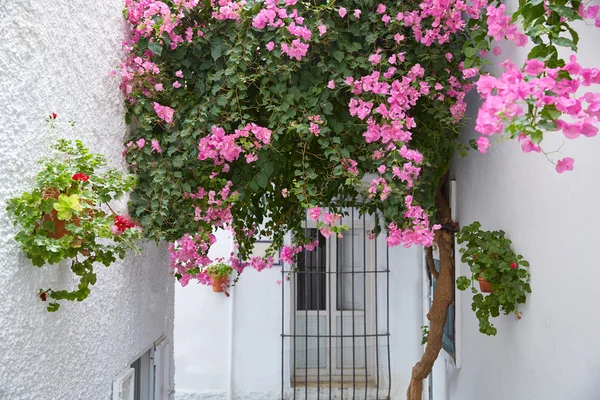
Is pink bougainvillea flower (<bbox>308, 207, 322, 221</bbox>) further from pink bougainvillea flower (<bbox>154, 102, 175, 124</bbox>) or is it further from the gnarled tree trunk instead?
the gnarled tree trunk

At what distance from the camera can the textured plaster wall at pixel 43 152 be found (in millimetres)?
1652

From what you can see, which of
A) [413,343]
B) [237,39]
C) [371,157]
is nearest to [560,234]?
[371,157]

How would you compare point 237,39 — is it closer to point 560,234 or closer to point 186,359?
point 560,234

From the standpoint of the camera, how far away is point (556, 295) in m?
2.31

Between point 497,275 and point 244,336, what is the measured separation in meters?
4.40

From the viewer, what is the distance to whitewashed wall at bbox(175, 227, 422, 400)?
21.9ft

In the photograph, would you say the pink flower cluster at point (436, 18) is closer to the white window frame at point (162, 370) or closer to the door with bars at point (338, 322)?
the white window frame at point (162, 370)

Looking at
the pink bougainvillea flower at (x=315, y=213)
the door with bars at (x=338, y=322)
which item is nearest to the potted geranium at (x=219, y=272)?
the door with bars at (x=338, y=322)

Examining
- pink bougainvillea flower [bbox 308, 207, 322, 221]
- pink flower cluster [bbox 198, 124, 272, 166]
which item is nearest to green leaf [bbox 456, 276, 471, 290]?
pink bougainvillea flower [bbox 308, 207, 322, 221]

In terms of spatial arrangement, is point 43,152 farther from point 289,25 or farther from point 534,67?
point 534,67

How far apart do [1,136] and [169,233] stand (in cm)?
145

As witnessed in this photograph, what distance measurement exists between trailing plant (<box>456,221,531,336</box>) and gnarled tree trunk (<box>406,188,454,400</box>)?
85 cm

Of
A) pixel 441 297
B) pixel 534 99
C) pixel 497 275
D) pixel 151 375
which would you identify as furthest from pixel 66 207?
pixel 441 297

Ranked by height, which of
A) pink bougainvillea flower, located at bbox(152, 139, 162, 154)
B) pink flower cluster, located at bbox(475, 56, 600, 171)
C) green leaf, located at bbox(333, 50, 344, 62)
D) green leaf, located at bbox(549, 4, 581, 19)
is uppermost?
green leaf, located at bbox(333, 50, 344, 62)
